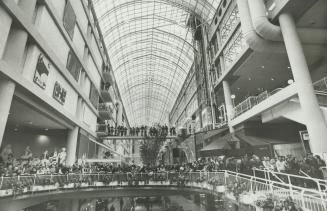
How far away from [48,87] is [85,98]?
9440 mm

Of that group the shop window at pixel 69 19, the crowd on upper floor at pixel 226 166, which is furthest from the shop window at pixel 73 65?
the crowd on upper floor at pixel 226 166

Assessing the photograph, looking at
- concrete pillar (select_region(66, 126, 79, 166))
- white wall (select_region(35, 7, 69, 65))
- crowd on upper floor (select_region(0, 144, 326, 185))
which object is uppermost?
white wall (select_region(35, 7, 69, 65))

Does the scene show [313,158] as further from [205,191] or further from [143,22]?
[143,22]

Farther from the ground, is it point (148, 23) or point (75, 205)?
point (148, 23)

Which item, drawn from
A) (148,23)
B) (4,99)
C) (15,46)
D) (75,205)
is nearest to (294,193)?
(4,99)

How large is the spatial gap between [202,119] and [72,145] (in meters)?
17.8

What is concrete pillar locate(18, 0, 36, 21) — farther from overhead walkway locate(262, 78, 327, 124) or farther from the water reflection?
overhead walkway locate(262, 78, 327, 124)

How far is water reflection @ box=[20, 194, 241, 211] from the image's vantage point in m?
15.0

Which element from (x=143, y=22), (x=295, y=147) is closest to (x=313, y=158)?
(x=295, y=147)

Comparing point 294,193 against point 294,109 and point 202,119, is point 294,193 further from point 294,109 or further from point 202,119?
point 202,119

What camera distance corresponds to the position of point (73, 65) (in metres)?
21.8

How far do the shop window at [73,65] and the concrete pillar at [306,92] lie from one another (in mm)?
17770

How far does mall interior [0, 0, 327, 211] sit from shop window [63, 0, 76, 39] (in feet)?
0.30

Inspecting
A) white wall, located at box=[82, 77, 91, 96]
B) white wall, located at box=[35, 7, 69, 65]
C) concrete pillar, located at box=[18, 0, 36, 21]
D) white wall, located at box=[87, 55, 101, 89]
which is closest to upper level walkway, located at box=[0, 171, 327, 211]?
concrete pillar, located at box=[18, 0, 36, 21]
